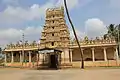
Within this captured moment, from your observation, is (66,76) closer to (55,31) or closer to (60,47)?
(60,47)

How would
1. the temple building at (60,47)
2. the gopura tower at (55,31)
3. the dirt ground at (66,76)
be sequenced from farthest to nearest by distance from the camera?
the gopura tower at (55,31)
the temple building at (60,47)
the dirt ground at (66,76)

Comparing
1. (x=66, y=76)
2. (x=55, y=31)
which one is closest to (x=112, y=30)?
(x=55, y=31)

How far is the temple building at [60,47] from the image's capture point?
5066cm

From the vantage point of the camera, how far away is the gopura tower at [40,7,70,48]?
177 feet

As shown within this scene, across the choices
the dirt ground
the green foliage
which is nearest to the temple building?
the green foliage

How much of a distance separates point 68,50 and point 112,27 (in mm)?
20935

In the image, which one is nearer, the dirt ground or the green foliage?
the dirt ground

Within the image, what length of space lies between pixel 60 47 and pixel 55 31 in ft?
16.1

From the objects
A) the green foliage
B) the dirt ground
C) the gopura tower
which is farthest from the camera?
the green foliage

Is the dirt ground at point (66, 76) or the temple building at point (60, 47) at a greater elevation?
the temple building at point (60, 47)

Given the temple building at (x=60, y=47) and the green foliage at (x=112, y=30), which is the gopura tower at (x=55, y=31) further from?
the green foliage at (x=112, y=30)

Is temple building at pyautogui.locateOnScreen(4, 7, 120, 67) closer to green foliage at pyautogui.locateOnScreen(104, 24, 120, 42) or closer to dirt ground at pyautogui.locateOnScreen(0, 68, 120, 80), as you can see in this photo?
green foliage at pyautogui.locateOnScreen(104, 24, 120, 42)

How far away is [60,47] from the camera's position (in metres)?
52.4

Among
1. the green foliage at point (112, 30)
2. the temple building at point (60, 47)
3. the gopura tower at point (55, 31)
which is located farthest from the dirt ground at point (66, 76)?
the green foliage at point (112, 30)
